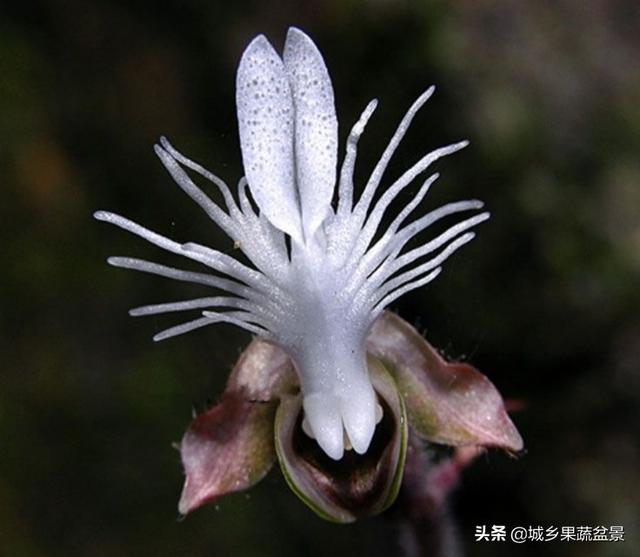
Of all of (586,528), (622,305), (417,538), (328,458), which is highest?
(328,458)

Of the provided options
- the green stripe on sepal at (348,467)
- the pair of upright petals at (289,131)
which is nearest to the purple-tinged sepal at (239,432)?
the green stripe on sepal at (348,467)

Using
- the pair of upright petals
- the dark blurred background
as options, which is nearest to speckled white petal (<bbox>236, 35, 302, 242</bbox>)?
the pair of upright petals

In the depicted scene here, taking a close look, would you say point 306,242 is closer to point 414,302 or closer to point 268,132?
point 268,132

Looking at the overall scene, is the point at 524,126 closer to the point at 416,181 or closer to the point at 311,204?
the point at 416,181

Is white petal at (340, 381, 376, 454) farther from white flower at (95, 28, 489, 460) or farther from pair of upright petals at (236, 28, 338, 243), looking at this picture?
pair of upright petals at (236, 28, 338, 243)

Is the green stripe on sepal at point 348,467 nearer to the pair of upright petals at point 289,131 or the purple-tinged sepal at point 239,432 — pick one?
the purple-tinged sepal at point 239,432


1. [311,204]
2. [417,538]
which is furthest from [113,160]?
[311,204]
